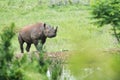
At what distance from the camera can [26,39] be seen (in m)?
21.0

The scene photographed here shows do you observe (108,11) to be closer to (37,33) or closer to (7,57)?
(37,33)

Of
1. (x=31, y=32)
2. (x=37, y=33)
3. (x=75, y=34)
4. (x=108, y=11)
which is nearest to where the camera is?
→ (x=75, y=34)

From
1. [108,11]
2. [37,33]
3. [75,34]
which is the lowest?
[37,33]

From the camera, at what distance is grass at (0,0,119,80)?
2.01 meters

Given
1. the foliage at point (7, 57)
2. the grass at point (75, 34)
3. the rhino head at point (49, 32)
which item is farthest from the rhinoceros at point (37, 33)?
the foliage at point (7, 57)

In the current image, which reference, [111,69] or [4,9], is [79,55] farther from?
[4,9]

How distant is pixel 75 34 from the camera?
2.08 meters

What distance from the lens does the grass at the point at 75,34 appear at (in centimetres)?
201

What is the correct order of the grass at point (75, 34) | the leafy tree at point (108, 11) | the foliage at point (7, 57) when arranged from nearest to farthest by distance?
the grass at point (75, 34) → the foliage at point (7, 57) → the leafy tree at point (108, 11)

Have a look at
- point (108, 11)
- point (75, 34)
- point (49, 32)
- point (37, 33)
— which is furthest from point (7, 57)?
point (108, 11)

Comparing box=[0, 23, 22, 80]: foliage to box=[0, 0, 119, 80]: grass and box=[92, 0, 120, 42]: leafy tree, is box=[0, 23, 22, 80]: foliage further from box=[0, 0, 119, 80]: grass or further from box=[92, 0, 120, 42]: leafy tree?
box=[92, 0, 120, 42]: leafy tree

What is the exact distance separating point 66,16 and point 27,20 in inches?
119

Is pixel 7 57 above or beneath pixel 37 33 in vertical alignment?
above

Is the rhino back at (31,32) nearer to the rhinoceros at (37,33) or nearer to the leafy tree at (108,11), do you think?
the rhinoceros at (37,33)
